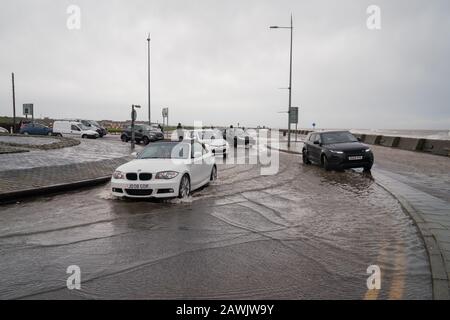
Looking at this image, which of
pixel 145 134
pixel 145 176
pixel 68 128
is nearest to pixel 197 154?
pixel 145 176

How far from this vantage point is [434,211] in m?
7.53

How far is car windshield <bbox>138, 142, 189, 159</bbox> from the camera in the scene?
388 inches

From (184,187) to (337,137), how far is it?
30.6 ft

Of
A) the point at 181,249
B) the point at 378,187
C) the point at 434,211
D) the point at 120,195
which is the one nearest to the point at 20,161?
the point at 120,195

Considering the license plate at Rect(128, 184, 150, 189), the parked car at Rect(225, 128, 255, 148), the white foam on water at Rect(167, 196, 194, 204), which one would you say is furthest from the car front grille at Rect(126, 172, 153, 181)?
the parked car at Rect(225, 128, 255, 148)

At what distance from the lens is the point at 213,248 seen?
5.33m

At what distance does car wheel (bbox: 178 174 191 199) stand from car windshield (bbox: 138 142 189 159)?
787 millimetres

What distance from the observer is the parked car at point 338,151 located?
47.3 feet

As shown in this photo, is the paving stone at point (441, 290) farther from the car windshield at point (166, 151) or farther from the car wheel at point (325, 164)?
the car wheel at point (325, 164)

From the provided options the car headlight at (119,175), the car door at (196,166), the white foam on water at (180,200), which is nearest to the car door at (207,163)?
the car door at (196,166)

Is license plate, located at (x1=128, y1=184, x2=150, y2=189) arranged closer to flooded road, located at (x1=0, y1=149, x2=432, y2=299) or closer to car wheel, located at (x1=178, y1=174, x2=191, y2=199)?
flooded road, located at (x1=0, y1=149, x2=432, y2=299)

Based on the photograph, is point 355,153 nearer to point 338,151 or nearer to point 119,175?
point 338,151
